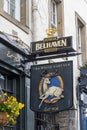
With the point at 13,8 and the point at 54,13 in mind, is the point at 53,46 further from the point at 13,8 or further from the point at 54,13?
the point at 54,13

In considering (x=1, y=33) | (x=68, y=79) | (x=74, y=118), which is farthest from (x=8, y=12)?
(x=74, y=118)

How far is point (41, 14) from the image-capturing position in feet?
48.6

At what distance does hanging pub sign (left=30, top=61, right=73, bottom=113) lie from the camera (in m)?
12.0

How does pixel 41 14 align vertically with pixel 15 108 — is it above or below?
above

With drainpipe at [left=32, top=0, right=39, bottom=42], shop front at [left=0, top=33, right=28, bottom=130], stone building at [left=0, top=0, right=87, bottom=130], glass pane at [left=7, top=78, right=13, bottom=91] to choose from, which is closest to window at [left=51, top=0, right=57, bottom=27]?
stone building at [left=0, top=0, right=87, bottom=130]

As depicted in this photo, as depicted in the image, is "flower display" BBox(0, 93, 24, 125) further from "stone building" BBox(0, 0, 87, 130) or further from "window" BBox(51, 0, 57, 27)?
"window" BBox(51, 0, 57, 27)

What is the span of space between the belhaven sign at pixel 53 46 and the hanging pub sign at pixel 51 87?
1.14 ft

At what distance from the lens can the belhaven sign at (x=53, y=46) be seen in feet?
39.7

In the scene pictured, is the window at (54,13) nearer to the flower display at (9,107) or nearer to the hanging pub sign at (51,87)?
the hanging pub sign at (51,87)

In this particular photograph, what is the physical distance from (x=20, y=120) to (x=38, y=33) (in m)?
2.94

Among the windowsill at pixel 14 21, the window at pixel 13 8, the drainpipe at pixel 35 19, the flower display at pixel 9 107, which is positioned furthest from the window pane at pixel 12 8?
the flower display at pixel 9 107

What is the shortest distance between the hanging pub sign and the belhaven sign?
0.35 meters

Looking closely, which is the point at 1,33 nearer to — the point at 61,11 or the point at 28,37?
the point at 28,37

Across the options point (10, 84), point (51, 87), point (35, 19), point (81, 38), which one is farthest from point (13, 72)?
point (81, 38)
